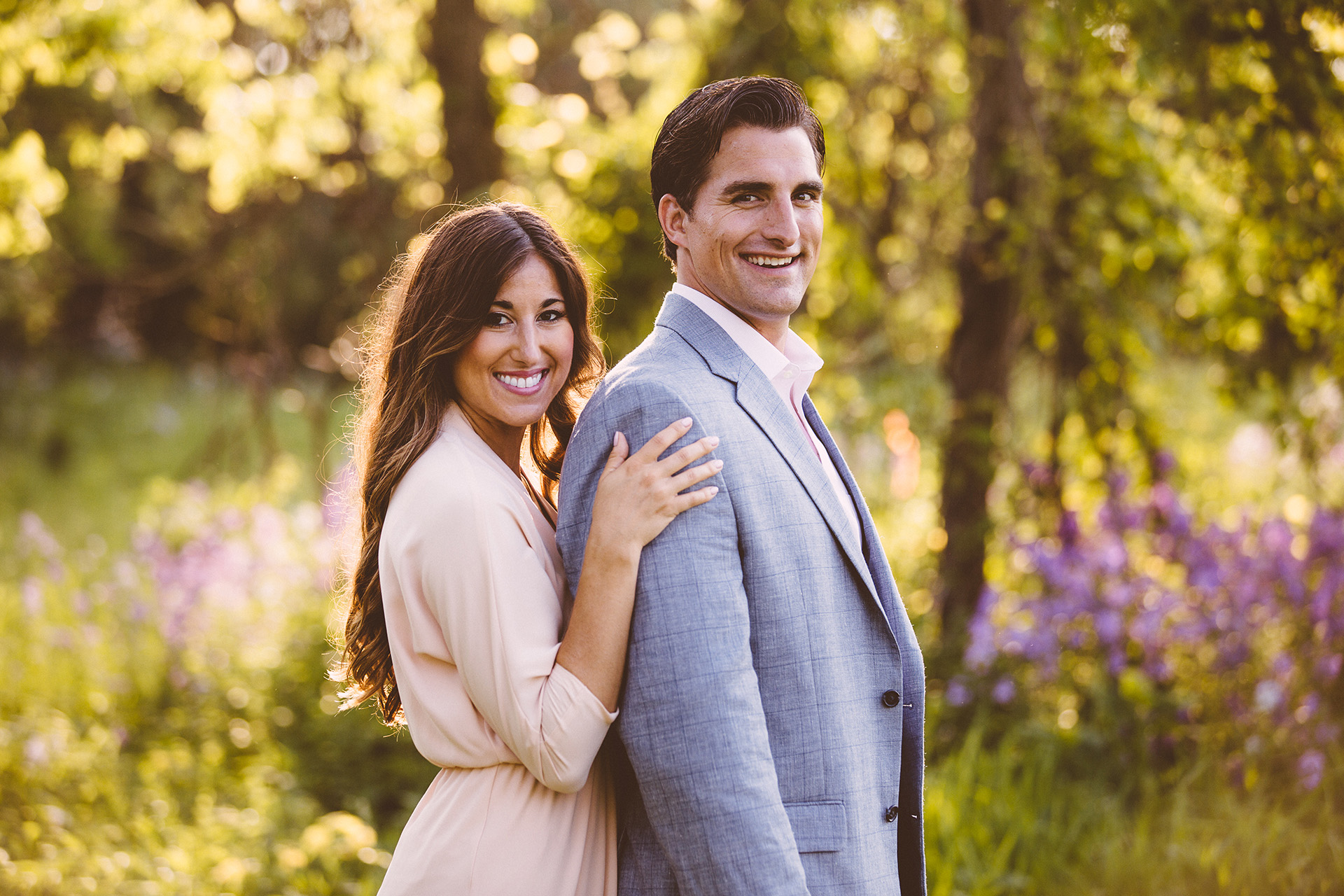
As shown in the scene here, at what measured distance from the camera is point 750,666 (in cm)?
138

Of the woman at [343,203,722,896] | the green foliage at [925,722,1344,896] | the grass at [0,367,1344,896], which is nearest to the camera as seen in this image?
the woman at [343,203,722,896]

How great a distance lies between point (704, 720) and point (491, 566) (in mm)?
411

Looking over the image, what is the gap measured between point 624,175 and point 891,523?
2829 mm

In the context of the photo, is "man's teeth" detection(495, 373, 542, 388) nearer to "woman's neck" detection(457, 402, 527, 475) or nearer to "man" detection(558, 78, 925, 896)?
"woman's neck" detection(457, 402, 527, 475)

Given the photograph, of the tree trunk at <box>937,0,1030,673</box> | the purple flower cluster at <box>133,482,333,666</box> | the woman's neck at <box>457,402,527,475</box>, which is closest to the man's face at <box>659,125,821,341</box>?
the woman's neck at <box>457,402,527,475</box>

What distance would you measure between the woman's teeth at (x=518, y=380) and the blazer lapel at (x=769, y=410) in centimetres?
26

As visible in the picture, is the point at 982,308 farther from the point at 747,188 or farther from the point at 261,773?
the point at 261,773

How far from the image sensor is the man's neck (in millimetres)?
1666

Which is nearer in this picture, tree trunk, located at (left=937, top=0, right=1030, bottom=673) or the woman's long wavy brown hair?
the woman's long wavy brown hair

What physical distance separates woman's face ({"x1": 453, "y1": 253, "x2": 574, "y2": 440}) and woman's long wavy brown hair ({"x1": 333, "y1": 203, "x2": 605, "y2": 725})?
0.8 inches

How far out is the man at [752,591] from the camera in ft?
4.43

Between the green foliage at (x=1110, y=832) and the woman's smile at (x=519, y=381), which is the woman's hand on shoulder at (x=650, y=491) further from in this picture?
the green foliage at (x=1110, y=832)

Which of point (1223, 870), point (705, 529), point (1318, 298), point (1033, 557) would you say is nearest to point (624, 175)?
point (1033, 557)

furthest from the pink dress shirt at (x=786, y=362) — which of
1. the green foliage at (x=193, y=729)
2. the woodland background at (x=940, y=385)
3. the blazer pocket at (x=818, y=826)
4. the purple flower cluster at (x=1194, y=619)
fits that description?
the purple flower cluster at (x=1194, y=619)
